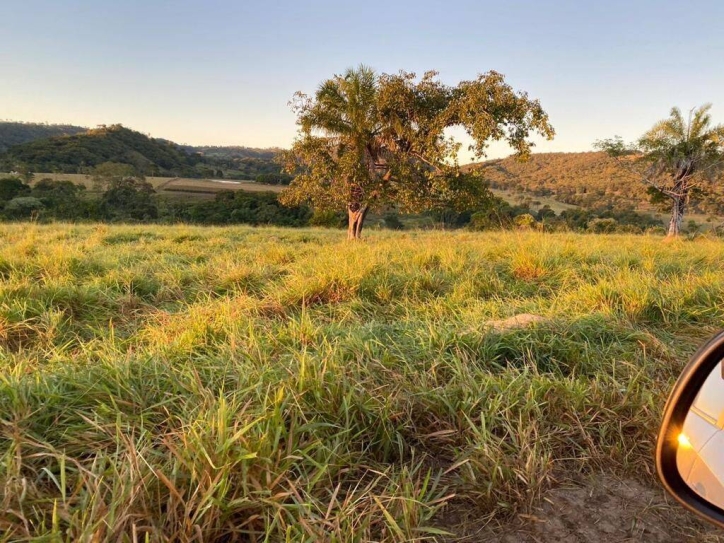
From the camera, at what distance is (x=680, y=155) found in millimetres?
17656

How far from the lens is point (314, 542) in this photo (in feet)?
4.01

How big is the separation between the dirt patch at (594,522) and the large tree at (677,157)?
19.6 metres

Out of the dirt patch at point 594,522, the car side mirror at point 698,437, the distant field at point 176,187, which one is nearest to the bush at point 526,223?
the dirt patch at point 594,522

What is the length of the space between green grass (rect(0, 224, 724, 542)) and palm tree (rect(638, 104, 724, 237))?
58.5ft

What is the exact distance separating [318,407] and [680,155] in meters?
22.2

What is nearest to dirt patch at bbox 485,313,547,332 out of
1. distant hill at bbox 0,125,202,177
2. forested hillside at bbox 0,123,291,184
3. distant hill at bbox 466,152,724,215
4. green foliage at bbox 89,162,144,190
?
distant hill at bbox 466,152,724,215

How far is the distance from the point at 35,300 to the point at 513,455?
423 centimetres

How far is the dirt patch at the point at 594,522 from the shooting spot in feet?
4.63

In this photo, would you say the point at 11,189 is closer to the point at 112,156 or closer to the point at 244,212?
the point at 244,212

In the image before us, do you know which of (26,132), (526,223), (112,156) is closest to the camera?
(526,223)

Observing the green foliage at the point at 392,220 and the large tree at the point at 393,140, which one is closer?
the large tree at the point at 393,140

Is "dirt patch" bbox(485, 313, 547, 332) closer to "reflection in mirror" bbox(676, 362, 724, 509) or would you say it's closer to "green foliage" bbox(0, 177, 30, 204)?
"reflection in mirror" bbox(676, 362, 724, 509)

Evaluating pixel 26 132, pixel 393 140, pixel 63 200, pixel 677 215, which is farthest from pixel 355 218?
pixel 26 132

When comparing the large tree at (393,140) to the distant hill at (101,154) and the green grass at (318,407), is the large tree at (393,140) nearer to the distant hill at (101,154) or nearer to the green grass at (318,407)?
the green grass at (318,407)
